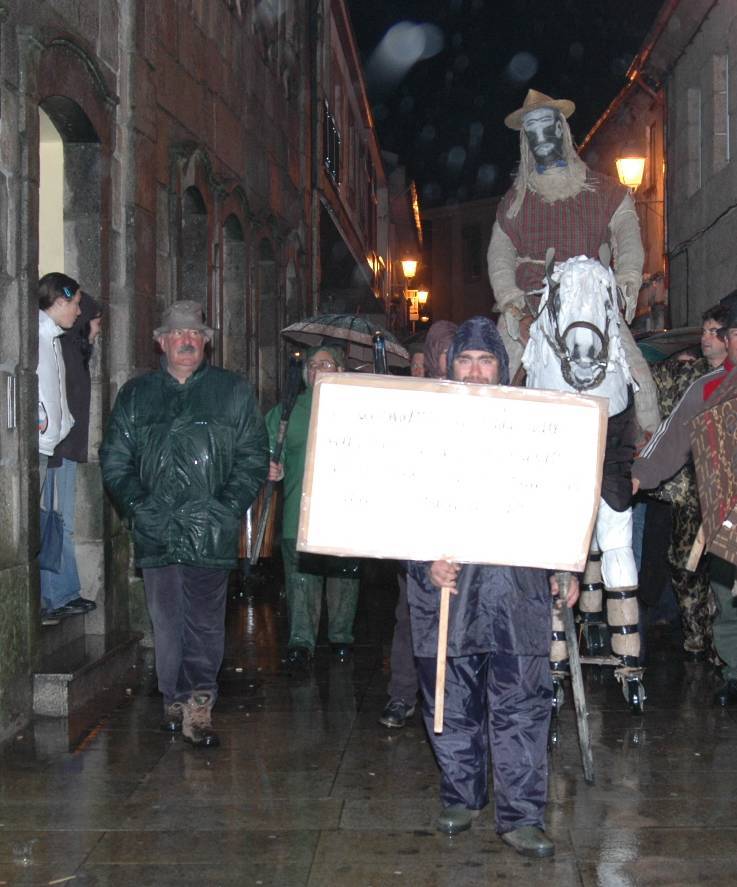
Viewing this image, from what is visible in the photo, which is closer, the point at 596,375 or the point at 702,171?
the point at 596,375

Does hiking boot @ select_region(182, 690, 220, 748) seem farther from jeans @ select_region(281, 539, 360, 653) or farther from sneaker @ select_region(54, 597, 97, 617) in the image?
jeans @ select_region(281, 539, 360, 653)

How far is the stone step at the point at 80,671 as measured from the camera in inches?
291

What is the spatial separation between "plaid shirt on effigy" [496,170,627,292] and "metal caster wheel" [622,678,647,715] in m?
2.13

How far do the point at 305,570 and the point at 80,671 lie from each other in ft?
6.37

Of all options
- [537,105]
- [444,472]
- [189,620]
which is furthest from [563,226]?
[189,620]

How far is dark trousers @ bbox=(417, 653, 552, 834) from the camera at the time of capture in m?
5.19

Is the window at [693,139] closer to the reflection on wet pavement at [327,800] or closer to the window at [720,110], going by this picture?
the window at [720,110]

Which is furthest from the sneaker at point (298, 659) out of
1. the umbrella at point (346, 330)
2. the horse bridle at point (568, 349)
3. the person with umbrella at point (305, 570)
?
the horse bridle at point (568, 349)

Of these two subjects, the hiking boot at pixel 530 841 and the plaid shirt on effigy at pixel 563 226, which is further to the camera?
the plaid shirt on effigy at pixel 563 226

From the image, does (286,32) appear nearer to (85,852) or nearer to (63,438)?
(63,438)

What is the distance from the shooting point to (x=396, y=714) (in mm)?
7250

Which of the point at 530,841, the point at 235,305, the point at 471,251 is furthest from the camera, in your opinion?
the point at 471,251

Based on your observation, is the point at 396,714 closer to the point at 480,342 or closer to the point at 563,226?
the point at 480,342

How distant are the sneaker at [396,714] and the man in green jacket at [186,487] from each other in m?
0.90
